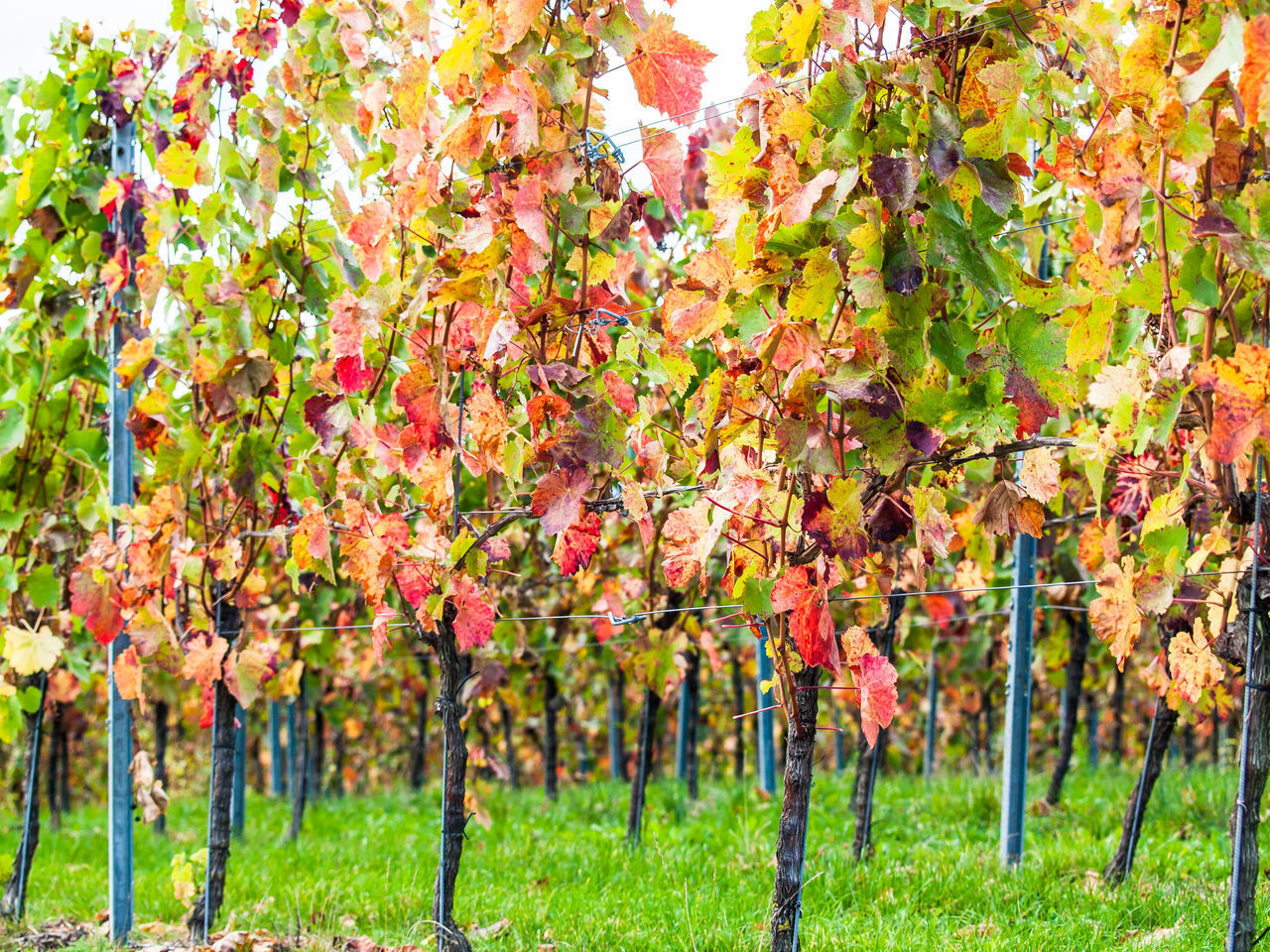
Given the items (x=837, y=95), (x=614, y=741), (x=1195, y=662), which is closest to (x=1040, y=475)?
(x=1195, y=662)

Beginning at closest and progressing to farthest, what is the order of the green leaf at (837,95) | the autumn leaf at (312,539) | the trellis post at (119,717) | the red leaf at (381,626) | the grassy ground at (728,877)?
the green leaf at (837,95) → the red leaf at (381,626) → the autumn leaf at (312,539) → the grassy ground at (728,877) → the trellis post at (119,717)

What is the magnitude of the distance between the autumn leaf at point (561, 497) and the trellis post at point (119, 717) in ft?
5.75

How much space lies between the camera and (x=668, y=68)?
2.12 m

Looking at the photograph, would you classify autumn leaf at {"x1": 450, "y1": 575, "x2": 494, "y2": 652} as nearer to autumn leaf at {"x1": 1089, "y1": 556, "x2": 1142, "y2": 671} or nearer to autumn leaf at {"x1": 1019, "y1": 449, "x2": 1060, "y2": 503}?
autumn leaf at {"x1": 1019, "y1": 449, "x2": 1060, "y2": 503}

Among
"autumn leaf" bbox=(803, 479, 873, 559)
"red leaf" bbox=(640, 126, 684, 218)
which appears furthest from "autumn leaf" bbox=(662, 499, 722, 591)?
"red leaf" bbox=(640, 126, 684, 218)

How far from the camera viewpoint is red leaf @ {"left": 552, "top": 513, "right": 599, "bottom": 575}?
2215mm

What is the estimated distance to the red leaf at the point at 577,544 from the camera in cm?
221

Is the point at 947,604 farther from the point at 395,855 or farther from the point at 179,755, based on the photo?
the point at 179,755

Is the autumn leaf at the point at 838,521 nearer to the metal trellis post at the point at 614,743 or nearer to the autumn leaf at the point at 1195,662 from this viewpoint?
the autumn leaf at the point at 1195,662

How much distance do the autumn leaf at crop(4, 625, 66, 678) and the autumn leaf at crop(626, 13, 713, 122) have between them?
2619mm

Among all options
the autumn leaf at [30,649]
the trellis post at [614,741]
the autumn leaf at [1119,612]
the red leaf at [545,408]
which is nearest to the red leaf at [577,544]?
the red leaf at [545,408]

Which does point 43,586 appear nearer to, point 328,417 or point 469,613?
point 328,417

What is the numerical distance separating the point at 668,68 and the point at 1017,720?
2.43 metres

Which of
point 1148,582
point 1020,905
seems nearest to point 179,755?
point 1020,905
